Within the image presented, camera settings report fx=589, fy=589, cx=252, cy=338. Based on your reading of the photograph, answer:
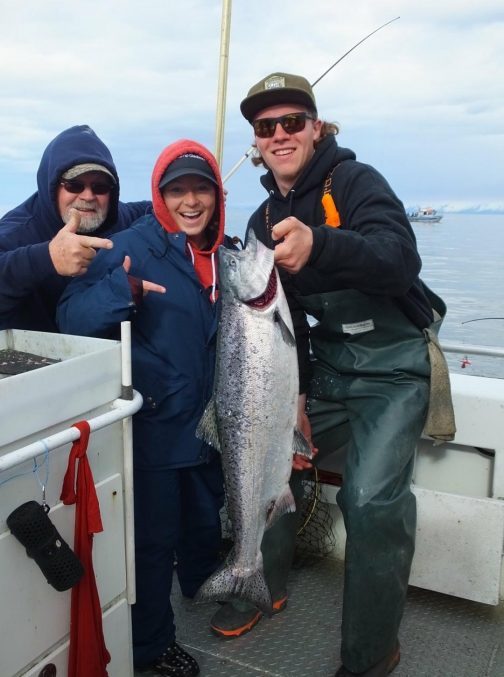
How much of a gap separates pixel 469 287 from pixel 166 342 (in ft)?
41.8

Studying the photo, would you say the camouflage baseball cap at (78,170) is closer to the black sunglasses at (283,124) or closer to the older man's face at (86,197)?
the older man's face at (86,197)

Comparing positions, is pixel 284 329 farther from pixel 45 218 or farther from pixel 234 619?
pixel 234 619

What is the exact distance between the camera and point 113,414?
209 cm

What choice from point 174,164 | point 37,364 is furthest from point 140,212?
point 37,364

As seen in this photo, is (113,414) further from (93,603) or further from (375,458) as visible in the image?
(375,458)

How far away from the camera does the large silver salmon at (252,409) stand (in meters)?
2.44

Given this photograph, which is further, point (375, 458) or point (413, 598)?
point (413, 598)

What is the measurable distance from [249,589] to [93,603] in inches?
33.8

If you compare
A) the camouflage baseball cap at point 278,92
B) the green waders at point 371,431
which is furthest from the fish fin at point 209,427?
the camouflage baseball cap at point 278,92

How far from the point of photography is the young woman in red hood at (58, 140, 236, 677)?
2762mm

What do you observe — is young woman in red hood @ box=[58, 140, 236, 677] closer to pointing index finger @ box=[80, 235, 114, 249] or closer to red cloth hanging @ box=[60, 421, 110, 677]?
pointing index finger @ box=[80, 235, 114, 249]

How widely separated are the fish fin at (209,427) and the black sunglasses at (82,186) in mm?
1434

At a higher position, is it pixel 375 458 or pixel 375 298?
pixel 375 298

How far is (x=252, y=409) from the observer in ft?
8.29
